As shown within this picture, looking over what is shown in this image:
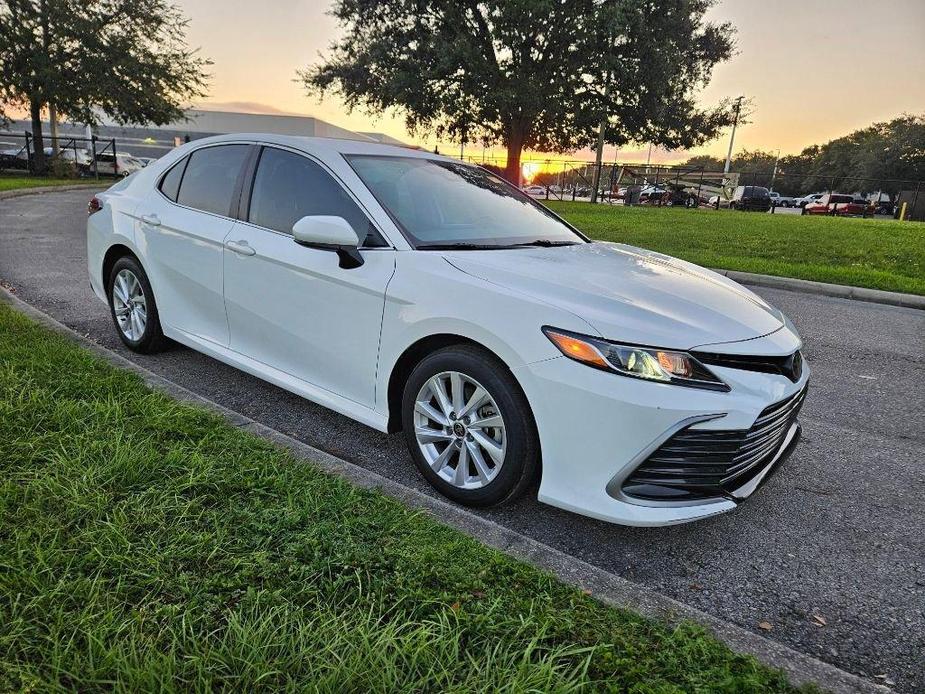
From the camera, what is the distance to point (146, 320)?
4609mm

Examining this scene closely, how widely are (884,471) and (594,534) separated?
6.04 ft

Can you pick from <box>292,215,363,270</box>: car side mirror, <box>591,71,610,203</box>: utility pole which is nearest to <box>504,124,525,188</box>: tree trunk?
<box>591,71,610,203</box>: utility pole

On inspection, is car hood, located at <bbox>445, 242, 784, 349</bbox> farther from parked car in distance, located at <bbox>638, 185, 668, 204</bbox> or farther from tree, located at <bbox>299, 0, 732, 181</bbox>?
parked car in distance, located at <bbox>638, 185, 668, 204</bbox>

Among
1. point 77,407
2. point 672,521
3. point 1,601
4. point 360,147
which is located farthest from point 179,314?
point 672,521

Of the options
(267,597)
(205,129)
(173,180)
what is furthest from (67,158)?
(205,129)

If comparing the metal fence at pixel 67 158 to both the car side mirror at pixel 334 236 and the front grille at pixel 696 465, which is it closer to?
the car side mirror at pixel 334 236

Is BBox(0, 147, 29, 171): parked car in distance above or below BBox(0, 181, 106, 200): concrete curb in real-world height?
above

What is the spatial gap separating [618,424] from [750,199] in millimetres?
37460

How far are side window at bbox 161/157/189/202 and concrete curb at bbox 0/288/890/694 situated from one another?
189cm

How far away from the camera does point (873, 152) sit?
6022 centimetres

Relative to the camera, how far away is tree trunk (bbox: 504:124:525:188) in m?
24.8

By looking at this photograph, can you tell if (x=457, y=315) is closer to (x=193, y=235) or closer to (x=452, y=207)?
(x=452, y=207)

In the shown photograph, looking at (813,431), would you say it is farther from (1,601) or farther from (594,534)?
(1,601)

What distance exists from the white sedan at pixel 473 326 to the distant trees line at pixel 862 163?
3876 centimetres
